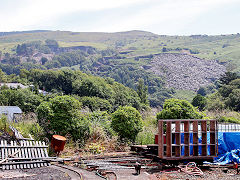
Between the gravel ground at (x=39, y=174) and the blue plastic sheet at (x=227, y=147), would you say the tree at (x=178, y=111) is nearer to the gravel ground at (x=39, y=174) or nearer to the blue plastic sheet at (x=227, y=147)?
the blue plastic sheet at (x=227, y=147)

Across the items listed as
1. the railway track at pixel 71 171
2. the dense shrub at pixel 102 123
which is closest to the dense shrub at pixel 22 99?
the dense shrub at pixel 102 123

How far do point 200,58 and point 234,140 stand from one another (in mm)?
143055

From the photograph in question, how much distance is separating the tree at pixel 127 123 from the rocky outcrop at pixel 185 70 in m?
109

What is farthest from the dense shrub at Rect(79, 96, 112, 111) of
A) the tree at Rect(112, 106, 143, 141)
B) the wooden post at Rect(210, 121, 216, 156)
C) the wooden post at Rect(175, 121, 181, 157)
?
the wooden post at Rect(175, 121, 181, 157)

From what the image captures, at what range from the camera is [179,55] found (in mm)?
154000

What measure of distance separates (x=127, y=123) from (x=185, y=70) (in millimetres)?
132252

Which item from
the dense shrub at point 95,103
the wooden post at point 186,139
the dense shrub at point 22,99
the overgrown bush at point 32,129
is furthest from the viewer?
the dense shrub at point 95,103

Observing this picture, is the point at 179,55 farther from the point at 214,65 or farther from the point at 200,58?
the point at 214,65

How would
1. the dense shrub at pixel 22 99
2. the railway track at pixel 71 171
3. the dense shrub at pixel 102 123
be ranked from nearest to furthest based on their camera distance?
the railway track at pixel 71 171
the dense shrub at pixel 102 123
the dense shrub at pixel 22 99

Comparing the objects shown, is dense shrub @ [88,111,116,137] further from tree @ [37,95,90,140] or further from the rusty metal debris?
the rusty metal debris

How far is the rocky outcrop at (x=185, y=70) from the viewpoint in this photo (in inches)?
5005

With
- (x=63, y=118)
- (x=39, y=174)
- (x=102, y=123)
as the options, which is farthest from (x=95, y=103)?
(x=39, y=174)

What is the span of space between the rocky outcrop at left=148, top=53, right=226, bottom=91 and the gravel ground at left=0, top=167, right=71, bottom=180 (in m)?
114

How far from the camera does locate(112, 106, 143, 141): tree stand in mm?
12766
